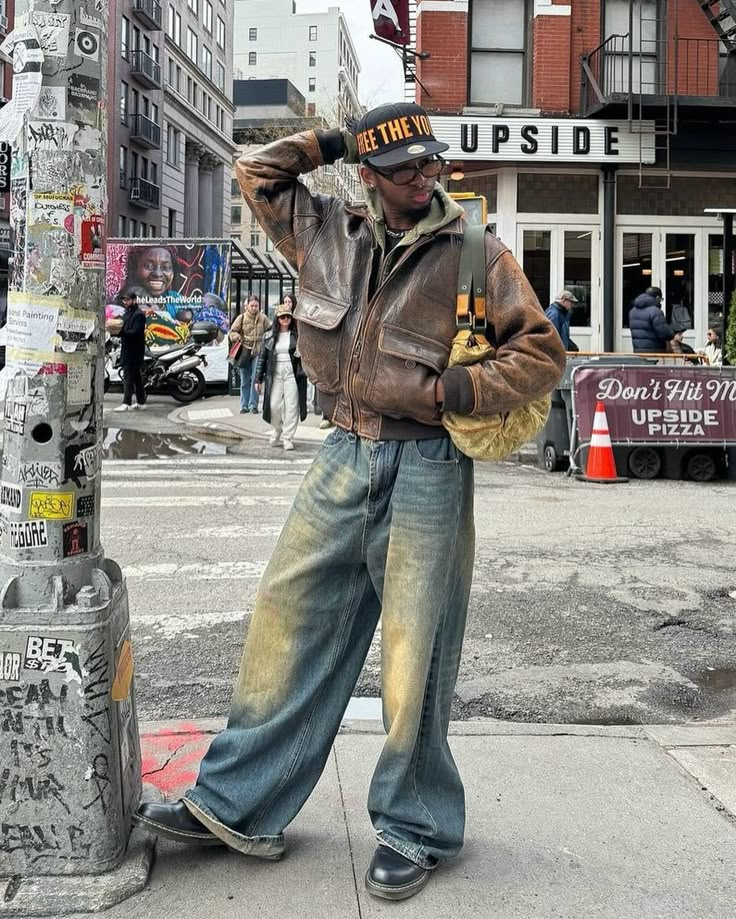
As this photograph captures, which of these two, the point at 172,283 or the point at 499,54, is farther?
the point at 172,283

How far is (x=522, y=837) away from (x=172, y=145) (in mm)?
63976

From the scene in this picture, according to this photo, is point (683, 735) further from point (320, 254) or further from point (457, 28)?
point (457, 28)

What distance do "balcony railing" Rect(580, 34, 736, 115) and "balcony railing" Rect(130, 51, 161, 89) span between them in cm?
4017

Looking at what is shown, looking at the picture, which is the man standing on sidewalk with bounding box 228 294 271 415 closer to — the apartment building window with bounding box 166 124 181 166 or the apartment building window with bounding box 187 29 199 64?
the apartment building window with bounding box 166 124 181 166

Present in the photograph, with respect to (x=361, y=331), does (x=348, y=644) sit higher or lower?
lower

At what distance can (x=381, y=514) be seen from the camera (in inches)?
109

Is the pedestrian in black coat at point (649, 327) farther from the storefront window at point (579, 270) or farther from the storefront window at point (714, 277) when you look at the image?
the storefront window at point (714, 277)

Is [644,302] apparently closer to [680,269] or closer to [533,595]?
[680,269]

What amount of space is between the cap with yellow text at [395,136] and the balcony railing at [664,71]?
16.5 m

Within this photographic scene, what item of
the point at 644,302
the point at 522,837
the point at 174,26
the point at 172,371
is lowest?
the point at 522,837

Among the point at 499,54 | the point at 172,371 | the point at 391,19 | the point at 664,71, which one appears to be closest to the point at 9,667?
the point at 391,19

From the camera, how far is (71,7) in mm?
2666

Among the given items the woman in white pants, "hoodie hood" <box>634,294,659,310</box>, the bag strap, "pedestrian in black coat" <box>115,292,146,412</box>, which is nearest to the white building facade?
"pedestrian in black coat" <box>115,292,146,412</box>

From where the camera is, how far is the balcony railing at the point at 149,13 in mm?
53225
